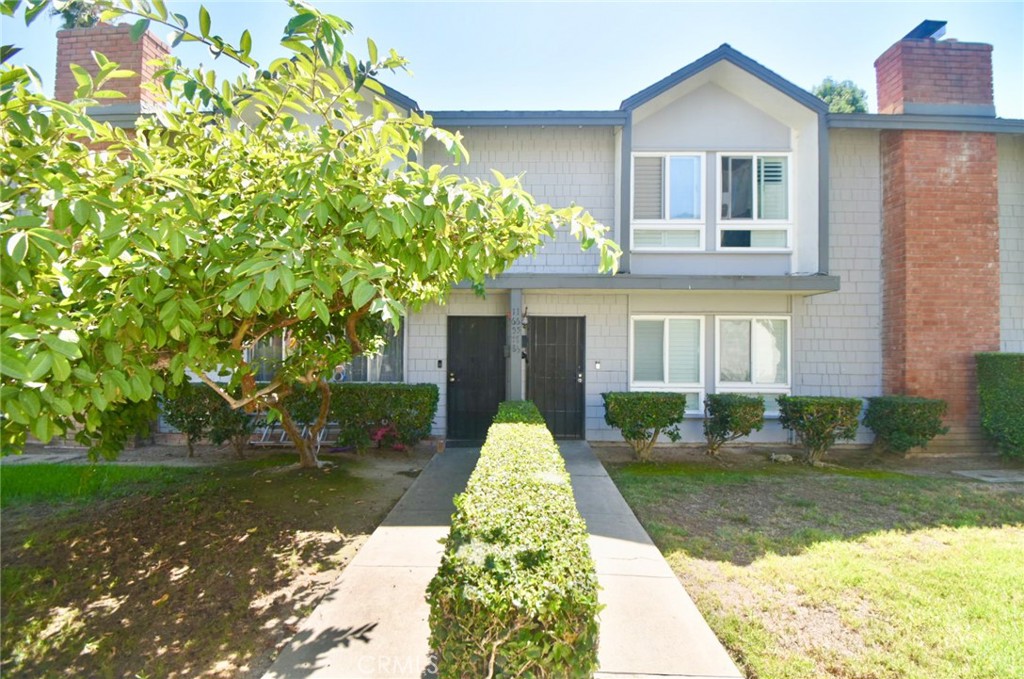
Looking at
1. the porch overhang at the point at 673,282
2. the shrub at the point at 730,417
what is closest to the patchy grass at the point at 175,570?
the porch overhang at the point at 673,282

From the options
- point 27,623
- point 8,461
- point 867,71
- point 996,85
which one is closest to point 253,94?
point 27,623

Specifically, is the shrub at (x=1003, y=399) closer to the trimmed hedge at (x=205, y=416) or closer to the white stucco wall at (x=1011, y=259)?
the white stucco wall at (x=1011, y=259)

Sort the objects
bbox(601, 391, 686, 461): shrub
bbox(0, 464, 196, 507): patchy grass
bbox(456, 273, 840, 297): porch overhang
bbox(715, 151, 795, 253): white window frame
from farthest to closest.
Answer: bbox(715, 151, 795, 253): white window frame < bbox(456, 273, 840, 297): porch overhang < bbox(601, 391, 686, 461): shrub < bbox(0, 464, 196, 507): patchy grass

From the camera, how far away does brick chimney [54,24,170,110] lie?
9016 millimetres

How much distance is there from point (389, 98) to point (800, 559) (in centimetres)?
910

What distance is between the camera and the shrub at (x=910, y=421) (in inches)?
333

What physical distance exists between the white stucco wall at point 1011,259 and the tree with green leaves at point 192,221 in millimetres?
10254

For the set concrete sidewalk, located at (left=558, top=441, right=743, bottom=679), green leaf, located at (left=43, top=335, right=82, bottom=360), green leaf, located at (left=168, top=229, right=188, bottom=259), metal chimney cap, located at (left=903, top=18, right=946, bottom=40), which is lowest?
concrete sidewalk, located at (left=558, top=441, right=743, bottom=679)

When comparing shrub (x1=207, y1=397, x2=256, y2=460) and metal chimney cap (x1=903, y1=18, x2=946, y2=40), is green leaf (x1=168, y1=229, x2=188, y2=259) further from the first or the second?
metal chimney cap (x1=903, y1=18, x2=946, y2=40)

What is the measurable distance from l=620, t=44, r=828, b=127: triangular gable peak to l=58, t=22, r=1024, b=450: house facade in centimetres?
3

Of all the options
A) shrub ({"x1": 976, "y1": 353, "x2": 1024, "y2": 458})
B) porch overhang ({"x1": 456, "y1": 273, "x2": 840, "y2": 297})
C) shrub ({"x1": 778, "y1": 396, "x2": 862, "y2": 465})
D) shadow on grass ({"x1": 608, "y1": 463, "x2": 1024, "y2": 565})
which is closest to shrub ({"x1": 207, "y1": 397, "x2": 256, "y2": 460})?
porch overhang ({"x1": 456, "y1": 273, "x2": 840, "y2": 297})

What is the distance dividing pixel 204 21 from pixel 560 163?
25.0ft

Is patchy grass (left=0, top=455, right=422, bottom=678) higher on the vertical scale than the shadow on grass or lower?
lower

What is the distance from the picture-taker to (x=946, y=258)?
905cm
